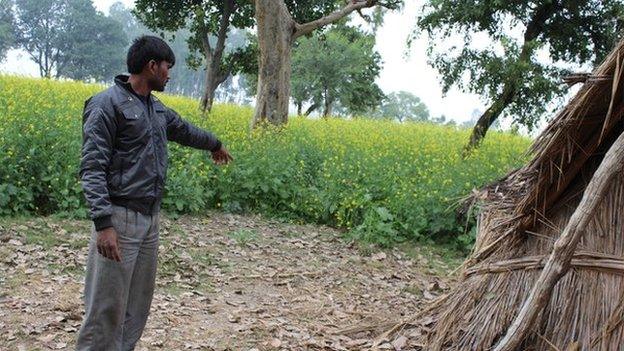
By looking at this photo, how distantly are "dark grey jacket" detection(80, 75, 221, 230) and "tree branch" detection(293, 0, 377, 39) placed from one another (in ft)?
34.2

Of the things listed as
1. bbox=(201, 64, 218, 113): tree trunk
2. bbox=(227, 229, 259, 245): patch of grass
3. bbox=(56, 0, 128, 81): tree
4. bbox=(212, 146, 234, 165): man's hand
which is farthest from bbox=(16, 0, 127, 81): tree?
bbox=(212, 146, 234, 165): man's hand

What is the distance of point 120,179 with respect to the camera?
3387 millimetres

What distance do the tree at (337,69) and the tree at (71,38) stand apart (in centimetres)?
2648

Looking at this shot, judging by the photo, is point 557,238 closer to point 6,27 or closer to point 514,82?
point 514,82

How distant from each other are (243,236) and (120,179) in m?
4.73

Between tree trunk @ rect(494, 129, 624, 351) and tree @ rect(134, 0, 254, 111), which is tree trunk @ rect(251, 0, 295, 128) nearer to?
tree @ rect(134, 0, 254, 111)

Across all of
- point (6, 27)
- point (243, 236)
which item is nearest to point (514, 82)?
point (243, 236)

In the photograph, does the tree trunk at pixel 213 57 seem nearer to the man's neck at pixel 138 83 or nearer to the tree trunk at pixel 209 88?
the tree trunk at pixel 209 88

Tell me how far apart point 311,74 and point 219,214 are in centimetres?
2958

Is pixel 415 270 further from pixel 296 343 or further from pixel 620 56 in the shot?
pixel 620 56

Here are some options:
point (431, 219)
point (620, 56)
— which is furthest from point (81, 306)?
point (431, 219)

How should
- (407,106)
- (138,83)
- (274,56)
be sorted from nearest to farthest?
(138,83), (274,56), (407,106)

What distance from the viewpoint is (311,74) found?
3791cm

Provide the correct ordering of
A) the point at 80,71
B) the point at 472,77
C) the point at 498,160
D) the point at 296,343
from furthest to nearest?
1. the point at 80,71
2. the point at 472,77
3. the point at 498,160
4. the point at 296,343
